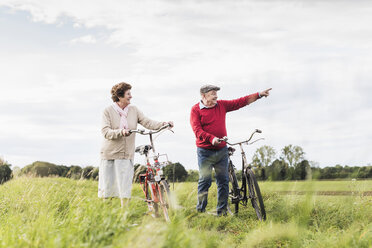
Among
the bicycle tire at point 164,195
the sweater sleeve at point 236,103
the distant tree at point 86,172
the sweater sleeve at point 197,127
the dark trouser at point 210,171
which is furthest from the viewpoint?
the distant tree at point 86,172

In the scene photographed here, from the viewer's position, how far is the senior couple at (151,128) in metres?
6.26

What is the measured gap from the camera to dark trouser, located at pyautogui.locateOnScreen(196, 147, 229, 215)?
6.86 m

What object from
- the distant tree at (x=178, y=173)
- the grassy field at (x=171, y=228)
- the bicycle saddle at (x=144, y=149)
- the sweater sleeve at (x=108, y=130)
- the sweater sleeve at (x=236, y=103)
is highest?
the sweater sleeve at (x=236, y=103)

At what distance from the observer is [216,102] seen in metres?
6.87

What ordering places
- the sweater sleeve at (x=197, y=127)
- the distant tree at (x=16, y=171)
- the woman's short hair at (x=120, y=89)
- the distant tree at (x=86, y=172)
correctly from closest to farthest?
the woman's short hair at (x=120, y=89), the sweater sleeve at (x=197, y=127), the distant tree at (x=86, y=172), the distant tree at (x=16, y=171)

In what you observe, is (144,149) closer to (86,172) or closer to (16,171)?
(86,172)

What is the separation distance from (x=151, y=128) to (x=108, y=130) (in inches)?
30.9

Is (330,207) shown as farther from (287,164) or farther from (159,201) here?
(159,201)

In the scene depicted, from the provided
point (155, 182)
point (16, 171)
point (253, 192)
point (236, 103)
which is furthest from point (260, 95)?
point (16, 171)

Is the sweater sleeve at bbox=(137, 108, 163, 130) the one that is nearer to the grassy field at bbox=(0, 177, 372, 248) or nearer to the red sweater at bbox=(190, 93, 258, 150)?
the red sweater at bbox=(190, 93, 258, 150)

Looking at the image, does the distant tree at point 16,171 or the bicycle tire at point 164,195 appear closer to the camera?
the bicycle tire at point 164,195

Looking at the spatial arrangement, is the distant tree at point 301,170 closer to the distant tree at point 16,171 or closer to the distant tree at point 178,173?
the distant tree at point 178,173

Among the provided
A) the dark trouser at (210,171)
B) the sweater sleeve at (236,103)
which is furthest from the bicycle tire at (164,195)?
the sweater sleeve at (236,103)

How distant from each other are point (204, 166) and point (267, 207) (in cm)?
190
